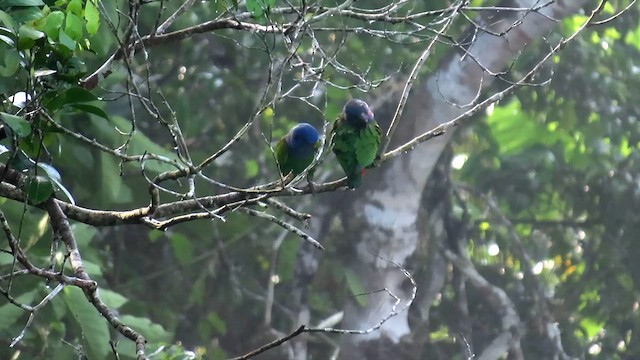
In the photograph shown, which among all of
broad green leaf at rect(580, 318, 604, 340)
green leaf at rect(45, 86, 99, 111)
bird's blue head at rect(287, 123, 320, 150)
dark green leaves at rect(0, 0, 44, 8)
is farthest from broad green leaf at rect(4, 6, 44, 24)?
broad green leaf at rect(580, 318, 604, 340)

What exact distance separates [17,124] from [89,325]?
110 cm

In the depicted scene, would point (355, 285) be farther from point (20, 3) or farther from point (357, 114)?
point (20, 3)

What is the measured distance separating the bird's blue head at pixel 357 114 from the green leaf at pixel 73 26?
838 mm

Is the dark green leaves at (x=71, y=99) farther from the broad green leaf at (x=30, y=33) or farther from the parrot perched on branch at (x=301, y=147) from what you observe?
the parrot perched on branch at (x=301, y=147)

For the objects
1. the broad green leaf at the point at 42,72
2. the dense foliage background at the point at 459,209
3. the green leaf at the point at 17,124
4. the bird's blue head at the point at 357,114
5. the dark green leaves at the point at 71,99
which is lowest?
the dense foliage background at the point at 459,209

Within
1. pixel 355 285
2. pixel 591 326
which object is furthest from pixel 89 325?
pixel 591 326

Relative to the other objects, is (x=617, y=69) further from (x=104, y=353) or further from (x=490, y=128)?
(x=104, y=353)

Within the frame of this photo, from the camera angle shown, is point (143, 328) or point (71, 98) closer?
point (71, 98)

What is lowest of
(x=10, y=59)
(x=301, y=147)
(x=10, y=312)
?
(x=10, y=312)

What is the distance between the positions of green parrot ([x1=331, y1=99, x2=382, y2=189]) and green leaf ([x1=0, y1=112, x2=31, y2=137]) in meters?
0.80

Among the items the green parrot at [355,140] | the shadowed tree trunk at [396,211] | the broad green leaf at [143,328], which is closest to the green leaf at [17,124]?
the green parrot at [355,140]

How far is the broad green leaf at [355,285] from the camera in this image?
4125mm

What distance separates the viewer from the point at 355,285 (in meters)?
4.16

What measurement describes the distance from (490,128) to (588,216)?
70 centimetres
